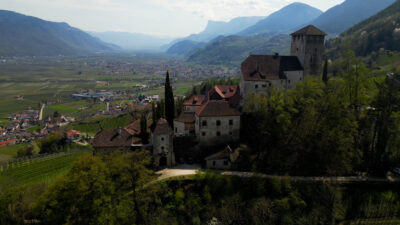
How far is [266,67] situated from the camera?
5756cm

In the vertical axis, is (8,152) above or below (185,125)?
below

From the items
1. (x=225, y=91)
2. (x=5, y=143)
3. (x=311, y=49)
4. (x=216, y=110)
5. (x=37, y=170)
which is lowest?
(x=5, y=143)

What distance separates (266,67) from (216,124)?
1888 centimetres

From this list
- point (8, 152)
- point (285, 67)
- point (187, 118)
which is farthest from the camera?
point (8, 152)

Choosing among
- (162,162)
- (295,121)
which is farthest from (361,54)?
(162,162)

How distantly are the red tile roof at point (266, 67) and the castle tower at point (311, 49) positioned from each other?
2.15 m

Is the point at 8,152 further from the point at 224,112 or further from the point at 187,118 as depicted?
the point at 224,112

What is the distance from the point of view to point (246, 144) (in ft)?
159

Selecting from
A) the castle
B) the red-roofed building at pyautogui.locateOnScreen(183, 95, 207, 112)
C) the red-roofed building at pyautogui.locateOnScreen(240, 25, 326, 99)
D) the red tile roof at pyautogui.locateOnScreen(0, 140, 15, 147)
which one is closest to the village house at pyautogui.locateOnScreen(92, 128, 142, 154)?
the castle

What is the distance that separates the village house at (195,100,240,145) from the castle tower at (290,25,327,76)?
24.1 m

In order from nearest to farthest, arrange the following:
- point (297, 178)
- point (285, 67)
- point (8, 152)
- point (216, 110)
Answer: point (297, 178), point (216, 110), point (285, 67), point (8, 152)

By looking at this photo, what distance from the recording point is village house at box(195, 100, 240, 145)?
48281 mm

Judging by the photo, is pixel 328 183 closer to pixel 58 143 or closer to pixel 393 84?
pixel 393 84

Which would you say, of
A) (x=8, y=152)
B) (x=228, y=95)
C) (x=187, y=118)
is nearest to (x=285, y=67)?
(x=228, y=95)
